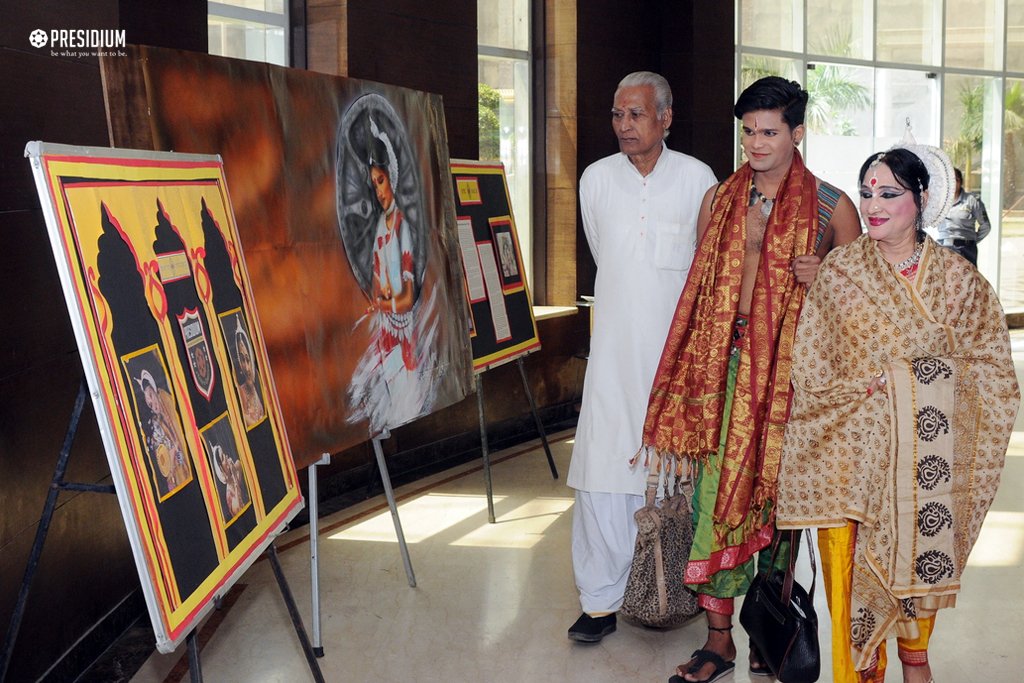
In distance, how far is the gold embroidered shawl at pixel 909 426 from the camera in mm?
2893

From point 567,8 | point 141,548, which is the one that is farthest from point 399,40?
point 141,548

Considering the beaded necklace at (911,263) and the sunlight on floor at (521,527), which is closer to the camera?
the beaded necklace at (911,263)

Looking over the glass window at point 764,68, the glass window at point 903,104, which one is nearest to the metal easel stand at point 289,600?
the glass window at point 764,68

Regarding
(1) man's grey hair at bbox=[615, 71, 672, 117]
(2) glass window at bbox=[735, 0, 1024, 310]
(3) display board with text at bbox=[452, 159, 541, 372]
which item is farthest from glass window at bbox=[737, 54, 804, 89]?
(1) man's grey hair at bbox=[615, 71, 672, 117]

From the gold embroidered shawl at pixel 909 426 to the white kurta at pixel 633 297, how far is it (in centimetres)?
72

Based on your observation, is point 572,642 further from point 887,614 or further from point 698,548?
point 887,614

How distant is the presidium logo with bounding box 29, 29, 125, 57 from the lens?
3.15 metres

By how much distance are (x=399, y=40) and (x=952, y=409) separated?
3807 mm

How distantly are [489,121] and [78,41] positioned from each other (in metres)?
4.03

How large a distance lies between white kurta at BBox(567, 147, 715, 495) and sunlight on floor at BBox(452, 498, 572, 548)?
4.08 ft

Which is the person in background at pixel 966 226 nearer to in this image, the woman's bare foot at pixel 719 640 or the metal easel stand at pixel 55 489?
the woman's bare foot at pixel 719 640

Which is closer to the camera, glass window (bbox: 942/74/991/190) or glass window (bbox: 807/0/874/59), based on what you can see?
glass window (bbox: 807/0/874/59)

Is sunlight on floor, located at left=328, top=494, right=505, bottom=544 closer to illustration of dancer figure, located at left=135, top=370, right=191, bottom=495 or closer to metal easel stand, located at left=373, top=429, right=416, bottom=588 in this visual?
metal easel stand, located at left=373, top=429, right=416, bottom=588

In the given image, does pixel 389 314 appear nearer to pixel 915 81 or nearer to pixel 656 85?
pixel 656 85
